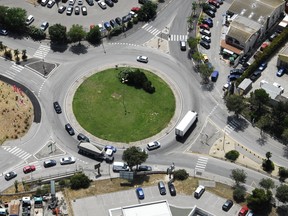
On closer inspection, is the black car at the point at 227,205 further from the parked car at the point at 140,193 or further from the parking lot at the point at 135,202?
the parked car at the point at 140,193

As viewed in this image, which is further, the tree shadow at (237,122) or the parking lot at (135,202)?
the tree shadow at (237,122)

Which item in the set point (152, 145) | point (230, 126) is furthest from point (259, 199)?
point (152, 145)

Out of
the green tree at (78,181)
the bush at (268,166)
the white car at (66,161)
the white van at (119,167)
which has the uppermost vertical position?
the white car at (66,161)

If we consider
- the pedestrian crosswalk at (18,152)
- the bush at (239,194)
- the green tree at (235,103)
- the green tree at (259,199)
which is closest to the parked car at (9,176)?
the pedestrian crosswalk at (18,152)

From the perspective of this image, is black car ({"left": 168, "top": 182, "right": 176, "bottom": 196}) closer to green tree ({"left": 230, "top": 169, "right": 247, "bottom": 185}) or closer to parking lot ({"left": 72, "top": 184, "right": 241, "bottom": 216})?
parking lot ({"left": 72, "top": 184, "right": 241, "bottom": 216})

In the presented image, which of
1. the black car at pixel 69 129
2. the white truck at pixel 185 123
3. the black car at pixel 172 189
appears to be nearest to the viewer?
the black car at pixel 172 189

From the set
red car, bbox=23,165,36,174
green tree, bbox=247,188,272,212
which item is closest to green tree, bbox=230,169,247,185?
green tree, bbox=247,188,272,212

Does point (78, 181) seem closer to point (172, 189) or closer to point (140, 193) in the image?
point (140, 193)

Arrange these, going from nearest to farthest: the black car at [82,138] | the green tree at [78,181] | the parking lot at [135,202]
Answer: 1. the parking lot at [135,202]
2. the green tree at [78,181]
3. the black car at [82,138]
